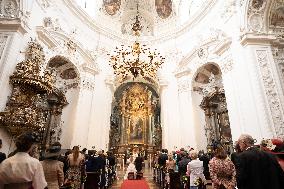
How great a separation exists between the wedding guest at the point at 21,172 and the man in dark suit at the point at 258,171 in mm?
2067

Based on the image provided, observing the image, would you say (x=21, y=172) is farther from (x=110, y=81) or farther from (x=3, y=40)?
(x=110, y=81)

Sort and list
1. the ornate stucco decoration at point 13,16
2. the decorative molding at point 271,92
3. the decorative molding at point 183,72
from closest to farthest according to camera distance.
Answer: the decorative molding at point 271,92, the ornate stucco decoration at point 13,16, the decorative molding at point 183,72

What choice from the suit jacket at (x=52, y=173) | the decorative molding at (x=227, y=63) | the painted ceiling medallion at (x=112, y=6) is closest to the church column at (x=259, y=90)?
the decorative molding at (x=227, y=63)

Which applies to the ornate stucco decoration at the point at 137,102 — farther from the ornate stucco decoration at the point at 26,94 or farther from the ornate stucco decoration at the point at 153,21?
the ornate stucco decoration at the point at 26,94

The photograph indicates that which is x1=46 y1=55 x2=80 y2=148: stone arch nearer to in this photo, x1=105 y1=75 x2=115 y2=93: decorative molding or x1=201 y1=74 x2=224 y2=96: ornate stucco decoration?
x1=105 y1=75 x2=115 y2=93: decorative molding

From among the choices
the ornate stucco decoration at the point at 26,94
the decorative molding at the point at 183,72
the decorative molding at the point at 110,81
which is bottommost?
the ornate stucco decoration at the point at 26,94

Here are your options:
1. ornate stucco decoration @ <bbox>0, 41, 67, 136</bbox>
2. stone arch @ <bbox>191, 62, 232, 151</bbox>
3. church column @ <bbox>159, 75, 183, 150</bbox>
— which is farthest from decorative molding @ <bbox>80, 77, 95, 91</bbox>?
stone arch @ <bbox>191, 62, 232, 151</bbox>

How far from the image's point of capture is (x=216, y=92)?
11047 millimetres

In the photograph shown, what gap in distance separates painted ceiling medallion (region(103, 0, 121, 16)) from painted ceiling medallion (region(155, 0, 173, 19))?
2944 millimetres

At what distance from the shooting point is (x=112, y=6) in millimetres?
15484

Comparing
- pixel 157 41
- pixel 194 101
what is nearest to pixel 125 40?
pixel 157 41

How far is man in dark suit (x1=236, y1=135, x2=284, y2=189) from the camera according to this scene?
221 cm

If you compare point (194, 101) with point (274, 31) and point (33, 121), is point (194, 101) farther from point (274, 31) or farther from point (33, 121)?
point (33, 121)

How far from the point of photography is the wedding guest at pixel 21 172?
6.43 feet
